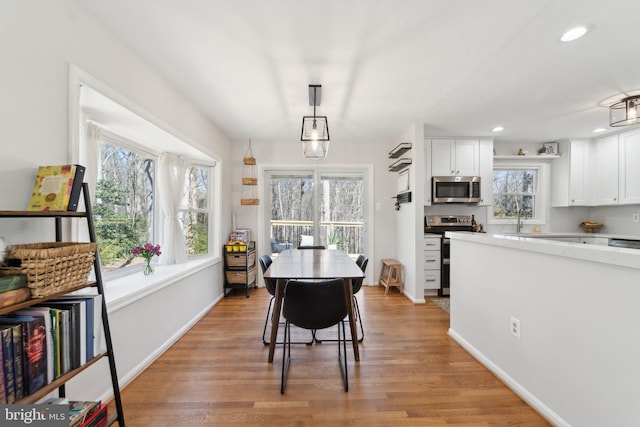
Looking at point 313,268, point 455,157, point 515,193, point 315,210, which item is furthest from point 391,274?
point 515,193

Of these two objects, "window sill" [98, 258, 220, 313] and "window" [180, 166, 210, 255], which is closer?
"window sill" [98, 258, 220, 313]

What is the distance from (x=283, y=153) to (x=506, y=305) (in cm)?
365

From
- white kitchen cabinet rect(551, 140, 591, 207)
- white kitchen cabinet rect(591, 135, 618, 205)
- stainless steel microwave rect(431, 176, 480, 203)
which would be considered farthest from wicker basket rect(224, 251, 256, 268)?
white kitchen cabinet rect(591, 135, 618, 205)

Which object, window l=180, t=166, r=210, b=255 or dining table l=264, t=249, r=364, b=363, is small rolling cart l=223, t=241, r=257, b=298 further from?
dining table l=264, t=249, r=364, b=363

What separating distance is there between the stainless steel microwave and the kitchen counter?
1.88 m

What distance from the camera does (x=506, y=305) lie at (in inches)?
78.2

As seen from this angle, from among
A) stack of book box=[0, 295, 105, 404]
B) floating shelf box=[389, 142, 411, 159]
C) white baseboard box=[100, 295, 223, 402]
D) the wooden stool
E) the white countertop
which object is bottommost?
white baseboard box=[100, 295, 223, 402]

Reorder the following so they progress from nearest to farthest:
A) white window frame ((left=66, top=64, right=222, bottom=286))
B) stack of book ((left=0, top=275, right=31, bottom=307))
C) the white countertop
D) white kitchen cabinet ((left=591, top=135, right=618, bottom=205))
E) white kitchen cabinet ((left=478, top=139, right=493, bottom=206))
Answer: stack of book ((left=0, top=275, right=31, bottom=307)) < the white countertop < white window frame ((left=66, top=64, right=222, bottom=286)) < white kitchen cabinet ((left=591, top=135, right=618, bottom=205)) < white kitchen cabinet ((left=478, top=139, right=493, bottom=206))

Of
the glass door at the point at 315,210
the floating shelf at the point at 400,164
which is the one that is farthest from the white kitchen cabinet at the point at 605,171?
the glass door at the point at 315,210

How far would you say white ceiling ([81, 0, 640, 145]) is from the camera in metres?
1.67

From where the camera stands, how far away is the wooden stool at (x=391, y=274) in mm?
4148

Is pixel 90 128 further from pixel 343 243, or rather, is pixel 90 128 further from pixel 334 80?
pixel 343 243

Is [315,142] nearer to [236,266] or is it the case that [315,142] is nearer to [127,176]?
[127,176]

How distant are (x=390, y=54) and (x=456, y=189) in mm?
2651
